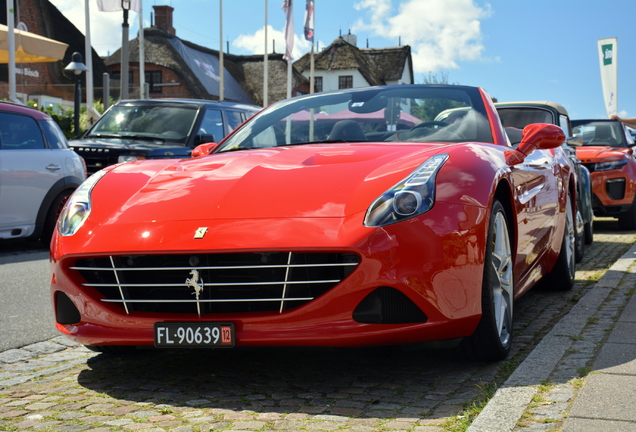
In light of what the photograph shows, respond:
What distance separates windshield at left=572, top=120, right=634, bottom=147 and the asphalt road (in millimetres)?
8553

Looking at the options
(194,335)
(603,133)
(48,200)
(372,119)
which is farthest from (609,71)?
(194,335)

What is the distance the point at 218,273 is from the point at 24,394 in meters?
1.08

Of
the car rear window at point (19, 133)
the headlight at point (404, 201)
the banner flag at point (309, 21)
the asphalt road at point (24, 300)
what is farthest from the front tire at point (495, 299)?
the banner flag at point (309, 21)

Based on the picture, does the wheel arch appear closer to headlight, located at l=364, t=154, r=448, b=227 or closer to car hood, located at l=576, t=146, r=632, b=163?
car hood, located at l=576, t=146, r=632, b=163

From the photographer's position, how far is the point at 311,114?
212 inches

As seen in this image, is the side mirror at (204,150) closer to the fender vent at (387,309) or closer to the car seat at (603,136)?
the fender vent at (387,309)

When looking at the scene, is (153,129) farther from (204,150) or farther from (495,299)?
(495,299)

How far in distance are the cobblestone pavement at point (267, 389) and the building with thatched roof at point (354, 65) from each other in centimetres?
7184

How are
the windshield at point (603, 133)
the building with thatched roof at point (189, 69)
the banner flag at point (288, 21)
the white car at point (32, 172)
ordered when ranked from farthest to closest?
the building with thatched roof at point (189, 69) < the banner flag at point (288, 21) < the windshield at point (603, 133) < the white car at point (32, 172)

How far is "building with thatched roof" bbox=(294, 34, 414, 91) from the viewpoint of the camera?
259 feet

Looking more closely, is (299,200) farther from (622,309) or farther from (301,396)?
(622,309)

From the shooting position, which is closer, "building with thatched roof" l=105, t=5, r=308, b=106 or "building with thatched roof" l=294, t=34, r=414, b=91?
"building with thatched roof" l=105, t=5, r=308, b=106

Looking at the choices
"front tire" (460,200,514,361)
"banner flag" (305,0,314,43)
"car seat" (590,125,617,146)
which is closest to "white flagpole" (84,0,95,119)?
"banner flag" (305,0,314,43)

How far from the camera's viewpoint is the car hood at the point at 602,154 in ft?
42.6
